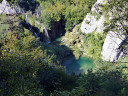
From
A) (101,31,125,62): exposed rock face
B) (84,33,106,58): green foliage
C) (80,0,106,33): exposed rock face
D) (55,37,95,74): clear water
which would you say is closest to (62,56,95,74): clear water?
(55,37,95,74): clear water

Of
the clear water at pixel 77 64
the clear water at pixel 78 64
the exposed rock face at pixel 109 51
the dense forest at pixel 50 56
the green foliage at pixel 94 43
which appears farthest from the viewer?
the green foliage at pixel 94 43

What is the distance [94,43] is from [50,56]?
9.23 m

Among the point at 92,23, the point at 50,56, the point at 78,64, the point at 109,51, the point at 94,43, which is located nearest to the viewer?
the point at 50,56

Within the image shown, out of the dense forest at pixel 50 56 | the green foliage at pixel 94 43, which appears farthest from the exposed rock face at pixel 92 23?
the dense forest at pixel 50 56

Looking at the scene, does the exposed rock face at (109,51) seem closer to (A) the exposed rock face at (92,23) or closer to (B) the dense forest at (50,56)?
(B) the dense forest at (50,56)

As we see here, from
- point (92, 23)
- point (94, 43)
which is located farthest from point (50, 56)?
point (92, 23)

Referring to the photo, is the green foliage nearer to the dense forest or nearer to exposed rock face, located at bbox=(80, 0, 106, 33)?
the dense forest

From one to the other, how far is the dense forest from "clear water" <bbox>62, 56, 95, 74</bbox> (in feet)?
3.01

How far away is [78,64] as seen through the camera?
631 inches

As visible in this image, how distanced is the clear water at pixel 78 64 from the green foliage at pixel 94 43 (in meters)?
1.54

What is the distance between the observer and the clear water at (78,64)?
49.6 feet

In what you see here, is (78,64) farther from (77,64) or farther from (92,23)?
(92,23)

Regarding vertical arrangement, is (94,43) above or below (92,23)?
below

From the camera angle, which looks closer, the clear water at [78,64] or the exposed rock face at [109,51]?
the clear water at [78,64]
